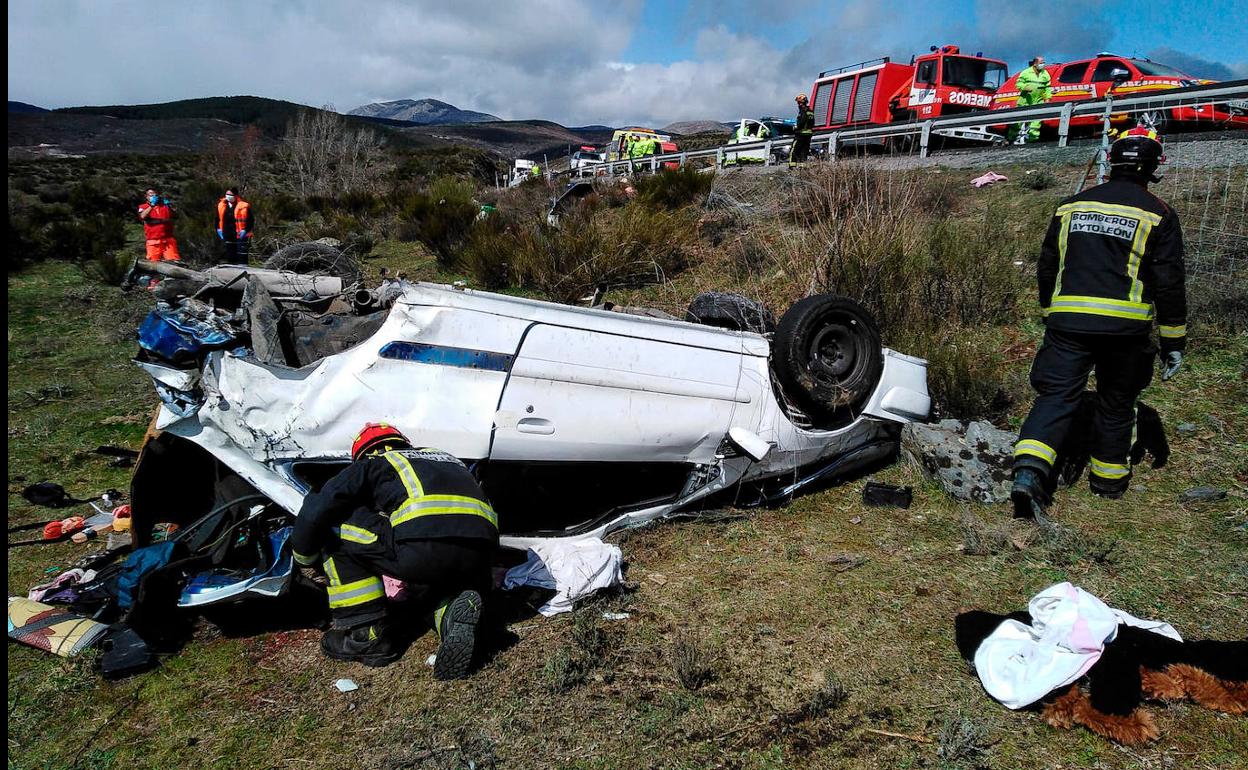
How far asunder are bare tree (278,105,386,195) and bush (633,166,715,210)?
16610mm

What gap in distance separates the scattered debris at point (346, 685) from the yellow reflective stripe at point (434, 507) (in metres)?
0.62

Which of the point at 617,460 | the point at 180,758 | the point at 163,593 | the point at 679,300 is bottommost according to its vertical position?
the point at 180,758

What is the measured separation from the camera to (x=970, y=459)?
3674 millimetres

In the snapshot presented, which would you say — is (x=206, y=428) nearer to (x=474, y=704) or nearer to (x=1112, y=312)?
(x=474, y=704)

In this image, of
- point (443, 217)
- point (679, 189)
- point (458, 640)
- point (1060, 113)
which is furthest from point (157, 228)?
point (1060, 113)

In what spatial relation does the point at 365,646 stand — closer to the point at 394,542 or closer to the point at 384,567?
the point at 384,567

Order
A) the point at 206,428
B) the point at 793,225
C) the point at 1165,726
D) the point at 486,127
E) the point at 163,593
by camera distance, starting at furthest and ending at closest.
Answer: the point at 486,127 → the point at 793,225 → the point at 206,428 → the point at 163,593 → the point at 1165,726

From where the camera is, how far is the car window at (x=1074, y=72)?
1209cm

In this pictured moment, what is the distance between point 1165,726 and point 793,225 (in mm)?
5585

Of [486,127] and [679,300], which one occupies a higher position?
[486,127]

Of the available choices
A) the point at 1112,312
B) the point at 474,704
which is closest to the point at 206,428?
the point at 474,704

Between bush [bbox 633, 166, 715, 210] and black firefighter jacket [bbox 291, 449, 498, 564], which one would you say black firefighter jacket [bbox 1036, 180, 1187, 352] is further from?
bush [bbox 633, 166, 715, 210]

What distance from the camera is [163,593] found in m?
2.79

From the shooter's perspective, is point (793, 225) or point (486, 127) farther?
point (486, 127)
